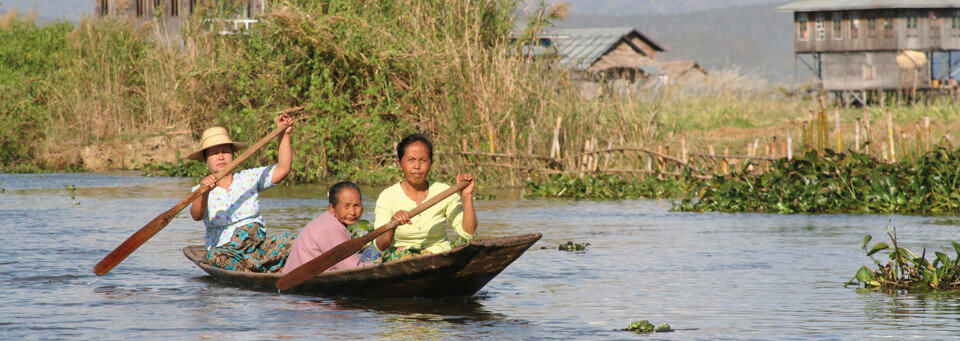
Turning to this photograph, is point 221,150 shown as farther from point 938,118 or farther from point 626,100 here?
point 938,118

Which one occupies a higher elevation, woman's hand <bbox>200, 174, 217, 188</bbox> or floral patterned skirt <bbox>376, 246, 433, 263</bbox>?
woman's hand <bbox>200, 174, 217, 188</bbox>

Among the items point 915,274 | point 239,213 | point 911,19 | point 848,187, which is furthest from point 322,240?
point 911,19

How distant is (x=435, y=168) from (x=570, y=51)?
3813cm

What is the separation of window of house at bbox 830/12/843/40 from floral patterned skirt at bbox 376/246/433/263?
48454 millimetres

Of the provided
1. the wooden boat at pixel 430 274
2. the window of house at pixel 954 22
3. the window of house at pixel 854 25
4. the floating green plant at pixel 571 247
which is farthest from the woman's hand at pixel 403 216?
the window of house at pixel 954 22

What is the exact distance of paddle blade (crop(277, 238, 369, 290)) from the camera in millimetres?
7168

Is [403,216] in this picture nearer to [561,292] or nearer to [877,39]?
[561,292]

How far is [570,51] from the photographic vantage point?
55.4 metres

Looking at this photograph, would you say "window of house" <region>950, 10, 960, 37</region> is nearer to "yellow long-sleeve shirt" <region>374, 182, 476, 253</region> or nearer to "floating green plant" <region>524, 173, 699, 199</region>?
"floating green plant" <region>524, 173, 699, 199</region>

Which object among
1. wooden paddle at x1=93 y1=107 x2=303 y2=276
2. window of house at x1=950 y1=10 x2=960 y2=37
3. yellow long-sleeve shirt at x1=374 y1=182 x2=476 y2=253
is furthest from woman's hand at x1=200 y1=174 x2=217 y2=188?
window of house at x1=950 y1=10 x2=960 y2=37

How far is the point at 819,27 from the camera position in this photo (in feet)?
175

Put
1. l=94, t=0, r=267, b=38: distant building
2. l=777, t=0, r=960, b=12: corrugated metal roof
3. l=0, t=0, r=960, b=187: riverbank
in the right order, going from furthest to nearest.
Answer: l=777, t=0, r=960, b=12: corrugated metal roof
l=94, t=0, r=267, b=38: distant building
l=0, t=0, r=960, b=187: riverbank

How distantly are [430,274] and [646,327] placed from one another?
1.39 meters

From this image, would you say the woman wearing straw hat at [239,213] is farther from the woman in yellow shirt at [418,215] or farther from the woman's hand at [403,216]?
Result: the woman's hand at [403,216]
